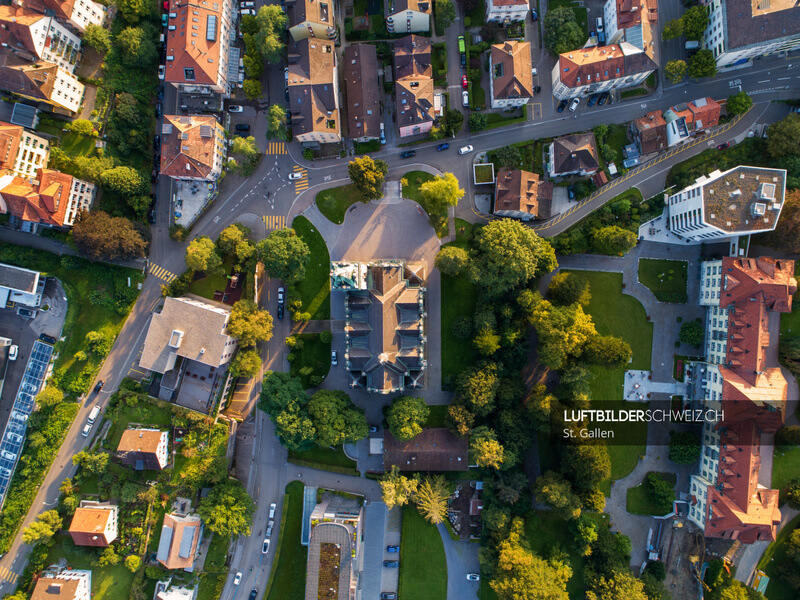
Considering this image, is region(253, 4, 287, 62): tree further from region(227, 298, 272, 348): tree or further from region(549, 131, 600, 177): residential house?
region(549, 131, 600, 177): residential house

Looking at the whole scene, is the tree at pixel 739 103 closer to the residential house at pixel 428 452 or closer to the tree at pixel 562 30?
the tree at pixel 562 30

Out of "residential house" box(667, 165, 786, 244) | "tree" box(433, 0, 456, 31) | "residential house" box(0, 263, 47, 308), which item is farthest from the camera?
"residential house" box(0, 263, 47, 308)

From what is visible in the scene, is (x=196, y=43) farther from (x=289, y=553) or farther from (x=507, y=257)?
(x=289, y=553)

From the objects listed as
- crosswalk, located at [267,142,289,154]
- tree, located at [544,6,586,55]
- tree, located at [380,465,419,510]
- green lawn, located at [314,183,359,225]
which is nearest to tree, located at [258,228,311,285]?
green lawn, located at [314,183,359,225]

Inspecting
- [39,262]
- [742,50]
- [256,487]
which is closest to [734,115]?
[742,50]

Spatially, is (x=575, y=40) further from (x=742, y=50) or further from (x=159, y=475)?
(x=159, y=475)
